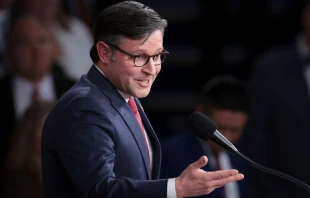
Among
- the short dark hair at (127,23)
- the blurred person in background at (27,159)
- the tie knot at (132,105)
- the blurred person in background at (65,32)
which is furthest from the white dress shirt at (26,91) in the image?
the short dark hair at (127,23)

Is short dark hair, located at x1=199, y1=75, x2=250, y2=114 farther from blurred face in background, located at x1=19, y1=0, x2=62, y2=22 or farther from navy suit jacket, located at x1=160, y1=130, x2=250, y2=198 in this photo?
blurred face in background, located at x1=19, y1=0, x2=62, y2=22

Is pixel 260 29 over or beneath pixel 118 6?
beneath

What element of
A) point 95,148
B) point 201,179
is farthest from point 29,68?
point 201,179

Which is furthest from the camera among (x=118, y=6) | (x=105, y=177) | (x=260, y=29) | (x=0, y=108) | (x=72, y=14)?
(x=260, y=29)

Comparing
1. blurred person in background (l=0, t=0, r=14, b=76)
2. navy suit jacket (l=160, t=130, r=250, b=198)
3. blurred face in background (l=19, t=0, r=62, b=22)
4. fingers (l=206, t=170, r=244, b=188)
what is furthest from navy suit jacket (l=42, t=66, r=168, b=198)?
blurred face in background (l=19, t=0, r=62, b=22)

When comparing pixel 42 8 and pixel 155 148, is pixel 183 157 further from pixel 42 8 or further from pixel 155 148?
pixel 42 8

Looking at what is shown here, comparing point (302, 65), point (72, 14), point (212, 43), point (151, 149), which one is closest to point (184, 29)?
point (212, 43)

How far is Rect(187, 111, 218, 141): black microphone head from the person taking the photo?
1.93 meters

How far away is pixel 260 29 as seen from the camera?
182 inches

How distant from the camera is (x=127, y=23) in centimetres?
192

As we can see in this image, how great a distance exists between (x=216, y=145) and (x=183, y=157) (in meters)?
0.18

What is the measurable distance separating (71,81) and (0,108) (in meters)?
0.37

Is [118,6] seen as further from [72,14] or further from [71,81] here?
[72,14]

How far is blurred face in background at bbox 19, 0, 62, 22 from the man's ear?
85.8 inches
